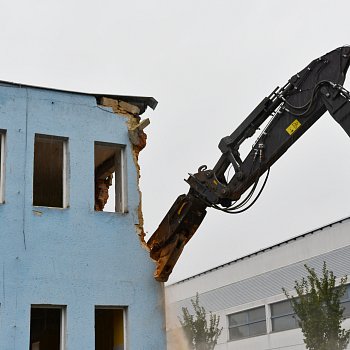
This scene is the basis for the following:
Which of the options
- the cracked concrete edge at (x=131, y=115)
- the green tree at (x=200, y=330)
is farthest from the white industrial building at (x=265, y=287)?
the cracked concrete edge at (x=131, y=115)

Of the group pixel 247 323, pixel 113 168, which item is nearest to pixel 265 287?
pixel 247 323

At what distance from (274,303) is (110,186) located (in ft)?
67.8

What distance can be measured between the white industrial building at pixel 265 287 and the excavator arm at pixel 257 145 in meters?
17.7

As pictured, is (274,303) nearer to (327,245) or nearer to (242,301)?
(242,301)

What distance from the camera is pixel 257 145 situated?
384 inches

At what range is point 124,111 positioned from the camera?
37.4 ft

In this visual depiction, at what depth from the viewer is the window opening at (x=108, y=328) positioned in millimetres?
10516

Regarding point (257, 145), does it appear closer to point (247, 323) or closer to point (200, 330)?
point (200, 330)

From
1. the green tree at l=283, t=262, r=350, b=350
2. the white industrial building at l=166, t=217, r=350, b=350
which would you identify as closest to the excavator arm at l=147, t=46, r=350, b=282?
the green tree at l=283, t=262, r=350, b=350

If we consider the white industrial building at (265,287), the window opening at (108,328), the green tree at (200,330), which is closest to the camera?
the window opening at (108,328)

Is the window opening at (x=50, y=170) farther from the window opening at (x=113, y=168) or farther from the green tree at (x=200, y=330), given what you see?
the green tree at (x=200, y=330)

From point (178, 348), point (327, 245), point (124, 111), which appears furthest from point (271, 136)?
point (327, 245)

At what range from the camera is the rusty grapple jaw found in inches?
416

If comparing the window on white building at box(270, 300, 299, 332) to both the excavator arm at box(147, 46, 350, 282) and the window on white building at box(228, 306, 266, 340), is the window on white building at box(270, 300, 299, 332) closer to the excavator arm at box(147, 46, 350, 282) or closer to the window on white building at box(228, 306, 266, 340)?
the window on white building at box(228, 306, 266, 340)
